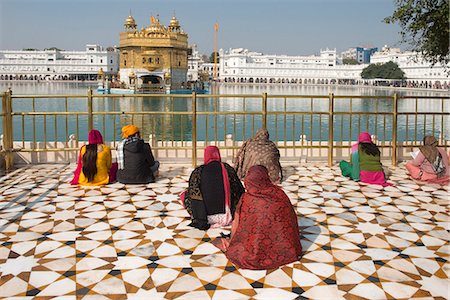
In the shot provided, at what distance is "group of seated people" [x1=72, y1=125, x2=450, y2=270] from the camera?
296 cm

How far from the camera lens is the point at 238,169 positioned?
5.39 m

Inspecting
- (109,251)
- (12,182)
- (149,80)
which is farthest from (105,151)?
(149,80)

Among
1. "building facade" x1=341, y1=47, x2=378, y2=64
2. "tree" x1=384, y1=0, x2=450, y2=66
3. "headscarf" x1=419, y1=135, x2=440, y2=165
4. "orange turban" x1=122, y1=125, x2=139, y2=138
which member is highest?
"building facade" x1=341, y1=47, x2=378, y2=64

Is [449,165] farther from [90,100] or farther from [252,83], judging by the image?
[252,83]

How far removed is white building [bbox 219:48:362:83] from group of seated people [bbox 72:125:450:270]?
3146 inches

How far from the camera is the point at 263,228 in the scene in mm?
2941

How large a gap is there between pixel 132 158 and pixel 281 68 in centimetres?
8205

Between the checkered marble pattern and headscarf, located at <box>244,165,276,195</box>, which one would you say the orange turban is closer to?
the checkered marble pattern

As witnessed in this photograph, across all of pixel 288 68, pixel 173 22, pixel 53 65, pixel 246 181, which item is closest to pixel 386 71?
pixel 288 68

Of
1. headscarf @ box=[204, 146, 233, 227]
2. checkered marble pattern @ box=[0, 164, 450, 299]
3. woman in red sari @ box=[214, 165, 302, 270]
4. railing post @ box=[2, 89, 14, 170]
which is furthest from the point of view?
railing post @ box=[2, 89, 14, 170]

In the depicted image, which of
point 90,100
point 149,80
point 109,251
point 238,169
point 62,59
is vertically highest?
point 62,59

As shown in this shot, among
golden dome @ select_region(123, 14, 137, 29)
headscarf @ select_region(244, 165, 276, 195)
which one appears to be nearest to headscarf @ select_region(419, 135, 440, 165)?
headscarf @ select_region(244, 165, 276, 195)

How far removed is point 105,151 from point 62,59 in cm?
8164

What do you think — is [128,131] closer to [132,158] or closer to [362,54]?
[132,158]
